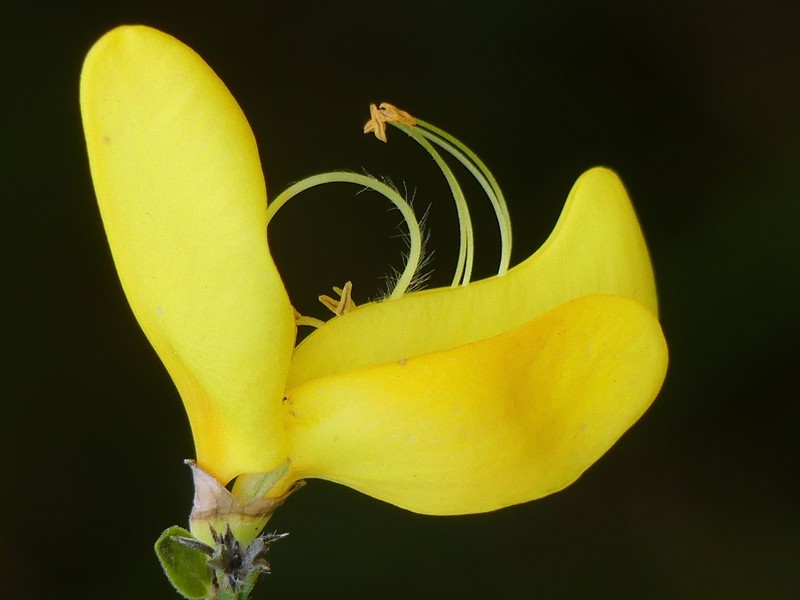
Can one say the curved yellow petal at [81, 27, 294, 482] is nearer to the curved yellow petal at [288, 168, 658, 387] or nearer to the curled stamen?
the curved yellow petal at [288, 168, 658, 387]

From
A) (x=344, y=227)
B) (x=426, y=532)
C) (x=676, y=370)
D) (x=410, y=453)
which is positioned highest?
(x=344, y=227)

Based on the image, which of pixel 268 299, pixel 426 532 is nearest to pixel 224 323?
pixel 268 299

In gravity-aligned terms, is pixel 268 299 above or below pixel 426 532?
above

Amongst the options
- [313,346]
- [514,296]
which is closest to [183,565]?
[313,346]

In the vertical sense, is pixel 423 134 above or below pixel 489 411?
above

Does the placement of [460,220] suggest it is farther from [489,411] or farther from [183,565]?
[183,565]

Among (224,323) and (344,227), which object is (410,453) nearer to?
(224,323)
